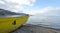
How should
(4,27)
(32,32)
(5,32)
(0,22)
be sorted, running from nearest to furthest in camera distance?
(0,22), (4,27), (5,32), (32,32)

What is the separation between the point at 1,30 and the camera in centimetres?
752

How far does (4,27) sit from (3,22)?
366mm

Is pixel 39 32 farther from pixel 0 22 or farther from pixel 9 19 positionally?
pixel 0 22

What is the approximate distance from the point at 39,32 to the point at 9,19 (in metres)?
2.66

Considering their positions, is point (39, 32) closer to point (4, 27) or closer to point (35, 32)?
point (35, 32)

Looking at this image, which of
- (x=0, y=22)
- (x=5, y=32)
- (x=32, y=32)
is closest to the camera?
(x=0, y=22)

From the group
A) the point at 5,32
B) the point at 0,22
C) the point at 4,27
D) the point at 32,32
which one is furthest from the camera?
the point at 32,32

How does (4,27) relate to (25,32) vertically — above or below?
above

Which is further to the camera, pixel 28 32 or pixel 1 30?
pixel 28 32

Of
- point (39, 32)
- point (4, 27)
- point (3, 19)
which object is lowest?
point (39, 32)

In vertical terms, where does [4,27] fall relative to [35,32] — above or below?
above

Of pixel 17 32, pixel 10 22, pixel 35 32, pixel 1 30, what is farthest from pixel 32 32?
pixel 1 30

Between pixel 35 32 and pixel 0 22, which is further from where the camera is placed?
pixel 35 32

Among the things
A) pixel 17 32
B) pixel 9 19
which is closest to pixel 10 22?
pixel 9 19
